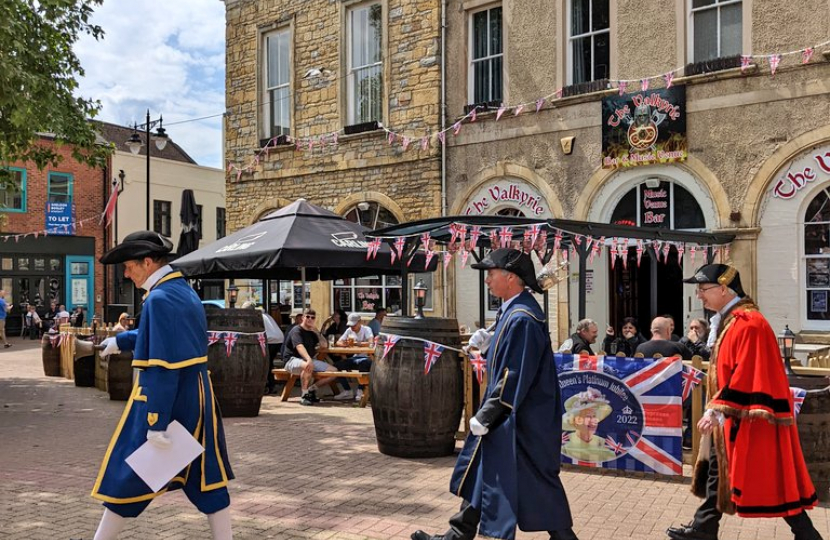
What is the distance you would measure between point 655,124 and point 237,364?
7804 mm

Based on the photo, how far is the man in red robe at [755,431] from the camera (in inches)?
177

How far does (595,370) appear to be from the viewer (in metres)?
6.82

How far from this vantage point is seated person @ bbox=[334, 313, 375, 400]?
11562 millimetres

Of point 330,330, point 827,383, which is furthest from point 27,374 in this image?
point 827,383

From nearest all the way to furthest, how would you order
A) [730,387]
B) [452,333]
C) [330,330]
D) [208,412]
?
[208,412]
[730,387]
[452,333]
[330,330]

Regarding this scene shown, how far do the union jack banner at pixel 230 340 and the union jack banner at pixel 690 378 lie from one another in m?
5.18

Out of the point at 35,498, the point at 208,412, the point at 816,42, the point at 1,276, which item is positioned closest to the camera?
the point at 208,412

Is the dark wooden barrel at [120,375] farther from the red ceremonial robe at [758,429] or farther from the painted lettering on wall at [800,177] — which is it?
the painted lettering on wall at [800,177]

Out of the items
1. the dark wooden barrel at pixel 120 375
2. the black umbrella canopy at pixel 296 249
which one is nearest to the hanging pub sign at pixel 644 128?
the black umbrella canopy at pixel 296 249

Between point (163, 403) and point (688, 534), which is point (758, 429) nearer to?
point (688, 534)

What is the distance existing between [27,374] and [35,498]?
1096 centimetres

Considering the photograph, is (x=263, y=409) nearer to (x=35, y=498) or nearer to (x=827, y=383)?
(x=35, y=498)

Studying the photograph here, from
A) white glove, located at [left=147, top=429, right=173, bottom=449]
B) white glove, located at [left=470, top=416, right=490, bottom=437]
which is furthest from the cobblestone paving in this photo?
white glove, located at [left=147, top=429, right=173, bottom=449]

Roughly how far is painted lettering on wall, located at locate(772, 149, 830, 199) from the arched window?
0.89 ft
